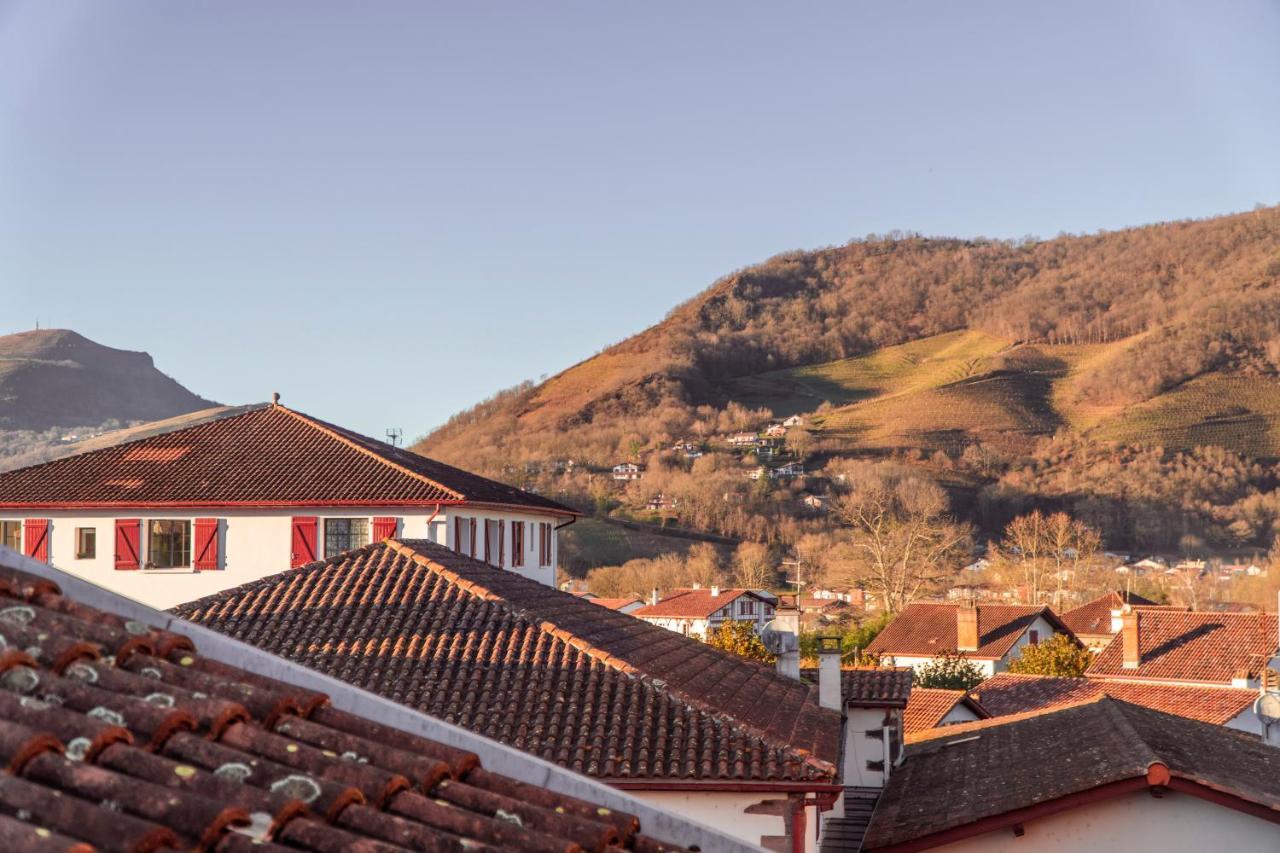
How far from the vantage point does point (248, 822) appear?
266 centimetres

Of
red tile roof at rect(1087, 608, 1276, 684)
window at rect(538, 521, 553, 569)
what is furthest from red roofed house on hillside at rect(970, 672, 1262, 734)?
window at rect(538, 521, 553, 569)

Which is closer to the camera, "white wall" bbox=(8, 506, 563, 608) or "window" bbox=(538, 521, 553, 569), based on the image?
"white wall" bbox=(8, 506, 563, 608)

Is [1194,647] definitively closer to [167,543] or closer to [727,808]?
[167,543]

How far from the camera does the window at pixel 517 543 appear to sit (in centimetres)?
3706

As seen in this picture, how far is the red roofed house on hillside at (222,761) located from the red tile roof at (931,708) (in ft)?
85.7

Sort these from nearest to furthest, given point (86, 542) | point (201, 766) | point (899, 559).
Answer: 1. point (201, 766)
2. point (86, 542)
3. point (899, 559)

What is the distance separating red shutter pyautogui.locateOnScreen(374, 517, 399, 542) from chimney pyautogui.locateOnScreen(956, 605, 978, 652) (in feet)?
110

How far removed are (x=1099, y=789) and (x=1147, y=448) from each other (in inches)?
6721

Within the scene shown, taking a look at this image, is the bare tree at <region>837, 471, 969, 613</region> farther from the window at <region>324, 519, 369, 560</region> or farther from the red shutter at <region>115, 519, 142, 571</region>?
the red shutter at <region>115, 519, 142, 571</region>

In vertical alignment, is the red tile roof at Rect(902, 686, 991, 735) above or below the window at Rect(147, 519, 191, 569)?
below

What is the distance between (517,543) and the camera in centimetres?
3741

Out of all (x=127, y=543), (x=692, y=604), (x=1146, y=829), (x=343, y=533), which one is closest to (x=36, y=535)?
(x=127, y=543)

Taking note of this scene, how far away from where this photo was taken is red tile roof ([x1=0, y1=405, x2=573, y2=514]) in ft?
105

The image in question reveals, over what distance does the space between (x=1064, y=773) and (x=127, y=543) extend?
24.2 meters
